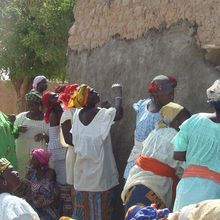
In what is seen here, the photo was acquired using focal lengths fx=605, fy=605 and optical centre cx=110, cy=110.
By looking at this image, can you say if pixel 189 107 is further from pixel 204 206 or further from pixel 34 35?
pixel 34 35

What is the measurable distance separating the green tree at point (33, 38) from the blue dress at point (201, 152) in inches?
Answer: 417

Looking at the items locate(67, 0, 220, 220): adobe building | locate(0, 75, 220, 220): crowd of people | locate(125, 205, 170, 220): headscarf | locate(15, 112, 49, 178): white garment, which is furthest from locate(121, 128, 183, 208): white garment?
locate(15, 112, 49, 178): white garment

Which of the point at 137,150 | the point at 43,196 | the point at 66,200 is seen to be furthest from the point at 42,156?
the point at 137,150

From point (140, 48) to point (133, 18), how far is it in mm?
364

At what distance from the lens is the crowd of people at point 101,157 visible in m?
4.00

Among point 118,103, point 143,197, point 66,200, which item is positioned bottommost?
point 66,200

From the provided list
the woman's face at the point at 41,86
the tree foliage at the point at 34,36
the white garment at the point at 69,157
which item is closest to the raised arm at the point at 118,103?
the white garment at the point at 69,157

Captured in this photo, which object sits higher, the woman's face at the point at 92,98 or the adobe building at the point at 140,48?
the adobe building at the point at 140,48

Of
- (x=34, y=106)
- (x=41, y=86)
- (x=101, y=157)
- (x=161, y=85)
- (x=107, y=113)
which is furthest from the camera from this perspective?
(x=41, y=86)

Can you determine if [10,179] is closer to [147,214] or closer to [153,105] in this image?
[147,214]

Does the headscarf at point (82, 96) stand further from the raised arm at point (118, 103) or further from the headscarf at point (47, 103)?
the headscarf at point (47, 103)

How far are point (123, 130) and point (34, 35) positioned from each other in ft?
28.0

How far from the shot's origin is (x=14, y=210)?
12.1 ft

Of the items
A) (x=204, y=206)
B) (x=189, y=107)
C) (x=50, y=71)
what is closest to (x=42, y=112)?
(x=189, y=107)
